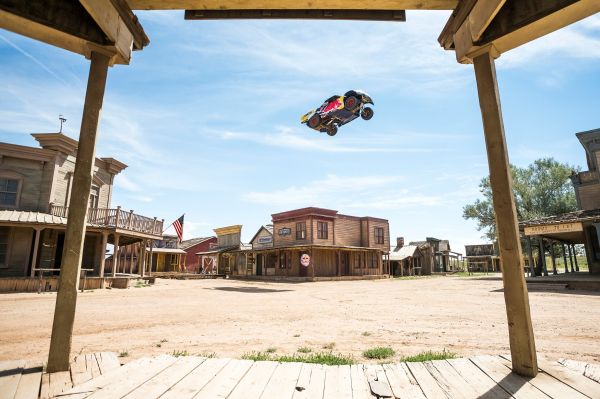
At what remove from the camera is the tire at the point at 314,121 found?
19406 millimetres

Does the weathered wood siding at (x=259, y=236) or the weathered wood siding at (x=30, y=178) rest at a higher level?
the weathered wood siding at (x=30, y=178)

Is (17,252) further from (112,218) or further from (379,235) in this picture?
(379,235)

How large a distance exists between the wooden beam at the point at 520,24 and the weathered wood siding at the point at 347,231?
31.6m

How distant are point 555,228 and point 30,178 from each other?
104 feet

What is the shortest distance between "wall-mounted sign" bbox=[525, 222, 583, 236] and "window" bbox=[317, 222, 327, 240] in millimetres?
18412

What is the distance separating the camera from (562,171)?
39.7 m

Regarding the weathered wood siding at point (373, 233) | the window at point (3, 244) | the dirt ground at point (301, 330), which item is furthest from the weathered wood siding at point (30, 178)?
the weathered wood siding at point (373, 233)

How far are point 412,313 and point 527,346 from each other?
7.17 m

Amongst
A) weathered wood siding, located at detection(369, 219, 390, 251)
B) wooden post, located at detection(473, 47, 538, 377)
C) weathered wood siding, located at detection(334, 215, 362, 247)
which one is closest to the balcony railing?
weathered wood siding, located at detection(334, 215, 362, 247)

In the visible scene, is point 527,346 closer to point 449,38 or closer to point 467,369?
point 467,369

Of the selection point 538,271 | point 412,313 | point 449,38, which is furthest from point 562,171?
point 449,38

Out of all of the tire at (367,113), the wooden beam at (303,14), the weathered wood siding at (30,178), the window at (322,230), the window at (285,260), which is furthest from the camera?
the window at (285,260)

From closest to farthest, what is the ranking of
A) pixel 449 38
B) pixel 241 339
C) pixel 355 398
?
pixel 355 398 → pixel 449 38 → pixel 241 339

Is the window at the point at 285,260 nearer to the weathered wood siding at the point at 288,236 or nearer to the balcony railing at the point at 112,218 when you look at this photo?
the weathered wood siding at the point at 288,236
